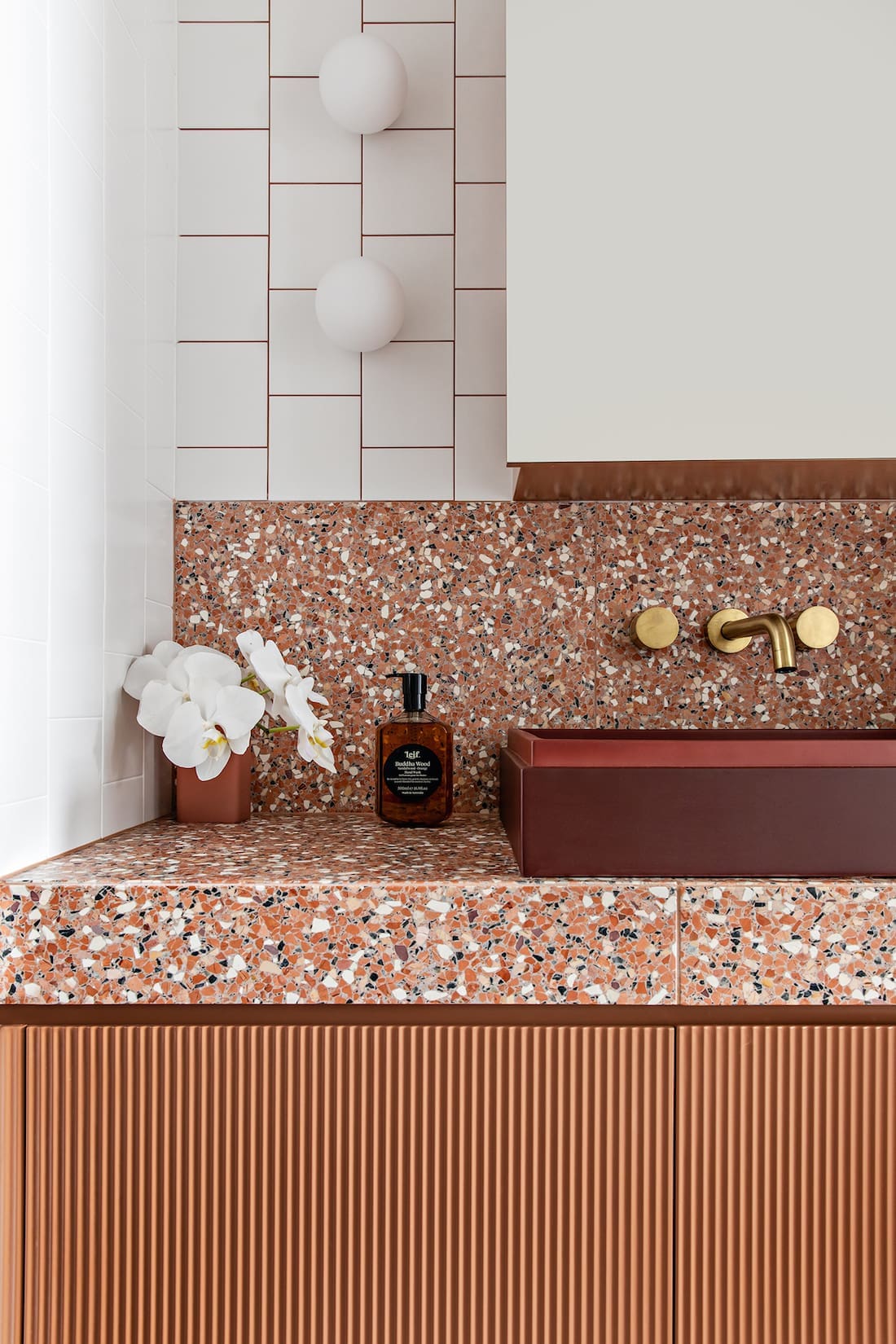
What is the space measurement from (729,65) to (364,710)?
3.25 ft

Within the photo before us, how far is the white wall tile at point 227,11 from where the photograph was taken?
144 cm

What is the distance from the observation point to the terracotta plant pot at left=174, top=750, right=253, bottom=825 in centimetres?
130

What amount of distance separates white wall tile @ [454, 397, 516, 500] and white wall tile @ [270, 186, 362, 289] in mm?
305

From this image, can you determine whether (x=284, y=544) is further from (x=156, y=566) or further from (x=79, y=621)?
(x=79, y=621)

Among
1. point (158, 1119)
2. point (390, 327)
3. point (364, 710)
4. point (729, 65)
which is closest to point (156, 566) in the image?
point (364, 710)

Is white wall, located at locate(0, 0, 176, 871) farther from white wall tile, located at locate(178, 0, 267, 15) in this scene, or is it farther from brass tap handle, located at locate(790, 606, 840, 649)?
brass tap handle, located at locate(790, 606, 840, 649)

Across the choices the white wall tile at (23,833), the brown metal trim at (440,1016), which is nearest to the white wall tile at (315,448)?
the white wall tile at (23,833)

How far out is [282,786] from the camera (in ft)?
4.68

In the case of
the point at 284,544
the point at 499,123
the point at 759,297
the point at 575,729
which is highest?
the point at 499,123

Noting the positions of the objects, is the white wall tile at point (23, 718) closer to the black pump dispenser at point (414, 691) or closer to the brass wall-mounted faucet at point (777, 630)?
the black pump dispenser at point (414, 691)

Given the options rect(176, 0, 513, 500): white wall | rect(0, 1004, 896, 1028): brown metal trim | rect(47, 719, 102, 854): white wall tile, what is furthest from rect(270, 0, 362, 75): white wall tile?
rect(0, 1004, 896, 1028): brown metal trim

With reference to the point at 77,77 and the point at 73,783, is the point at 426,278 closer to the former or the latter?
the point at 77,77

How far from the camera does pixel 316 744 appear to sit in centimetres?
122

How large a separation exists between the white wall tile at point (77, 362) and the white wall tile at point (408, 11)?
29.0 inches
